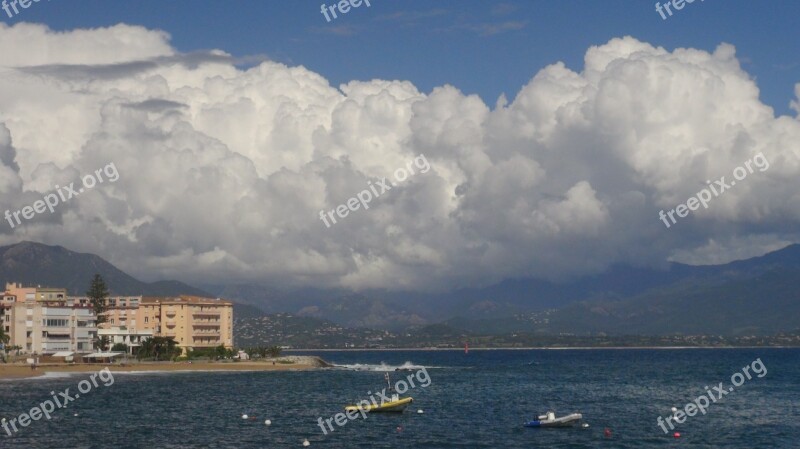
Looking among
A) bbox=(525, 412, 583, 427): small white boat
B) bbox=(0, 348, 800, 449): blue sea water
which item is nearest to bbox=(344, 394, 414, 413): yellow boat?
bbox=(0, 348, 800, 449): blue sea water

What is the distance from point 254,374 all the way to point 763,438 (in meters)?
125

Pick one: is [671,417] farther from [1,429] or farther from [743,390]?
[1,429]

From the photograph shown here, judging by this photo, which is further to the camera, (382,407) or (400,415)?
(382,407)

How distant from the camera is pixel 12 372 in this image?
178 meters

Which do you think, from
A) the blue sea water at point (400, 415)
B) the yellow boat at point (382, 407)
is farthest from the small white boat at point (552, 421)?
the yellow boat at point (382, 407)

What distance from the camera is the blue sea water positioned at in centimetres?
8738

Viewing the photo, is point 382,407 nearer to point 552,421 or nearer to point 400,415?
point 400,415

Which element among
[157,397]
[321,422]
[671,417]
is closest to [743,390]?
[671,417]

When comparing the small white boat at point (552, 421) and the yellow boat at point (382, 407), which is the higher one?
the yellow boat at point (382, 407)

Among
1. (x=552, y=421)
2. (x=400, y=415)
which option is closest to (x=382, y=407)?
(x=400, y=415)

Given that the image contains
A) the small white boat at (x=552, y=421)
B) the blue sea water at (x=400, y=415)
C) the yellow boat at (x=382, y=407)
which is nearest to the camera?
the blue sea water at (x=400, y=415)

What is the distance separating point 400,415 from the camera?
108562mm

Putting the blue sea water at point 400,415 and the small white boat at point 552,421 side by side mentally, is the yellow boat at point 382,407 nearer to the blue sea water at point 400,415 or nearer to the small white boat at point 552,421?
the blue sea water at point 400,415

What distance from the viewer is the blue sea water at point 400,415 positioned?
87.4 meters
